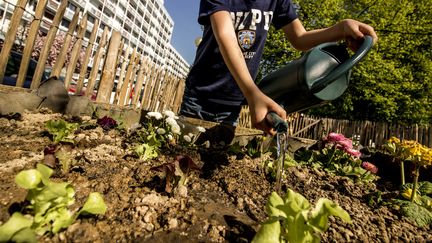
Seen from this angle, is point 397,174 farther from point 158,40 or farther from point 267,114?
point 158,40

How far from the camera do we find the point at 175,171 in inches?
39.1

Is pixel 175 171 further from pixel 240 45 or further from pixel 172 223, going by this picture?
pixel 240 45

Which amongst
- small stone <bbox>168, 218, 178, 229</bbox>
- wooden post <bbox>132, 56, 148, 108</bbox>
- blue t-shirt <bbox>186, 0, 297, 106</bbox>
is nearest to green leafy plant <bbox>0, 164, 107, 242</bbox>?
small stone <bbox>168, 218, 178, 229</bbox>

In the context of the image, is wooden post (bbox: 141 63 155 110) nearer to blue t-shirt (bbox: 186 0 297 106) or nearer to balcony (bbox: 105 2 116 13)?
blue t-shirt (bbox: 186 0 297 106)

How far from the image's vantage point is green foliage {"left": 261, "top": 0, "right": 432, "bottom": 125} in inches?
447

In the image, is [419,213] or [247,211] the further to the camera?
[419,213]

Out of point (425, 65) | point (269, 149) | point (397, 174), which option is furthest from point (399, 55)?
point (269, 149)

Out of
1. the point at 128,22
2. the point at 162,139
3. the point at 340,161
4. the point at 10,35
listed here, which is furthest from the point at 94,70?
the point at 128,22

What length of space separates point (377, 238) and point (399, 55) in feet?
45.3

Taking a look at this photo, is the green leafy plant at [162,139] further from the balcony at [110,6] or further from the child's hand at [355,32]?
the balcony at [110,6]

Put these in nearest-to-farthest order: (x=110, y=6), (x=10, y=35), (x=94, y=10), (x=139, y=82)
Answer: (x=10, y=35) → (x=139, y=82) → (x=94, y=10) → (x=110, y=6)

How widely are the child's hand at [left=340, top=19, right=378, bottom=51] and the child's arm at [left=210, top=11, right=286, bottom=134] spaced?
62 cm

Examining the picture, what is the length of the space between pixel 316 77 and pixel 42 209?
103cm

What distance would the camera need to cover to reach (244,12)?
169 centimetres
